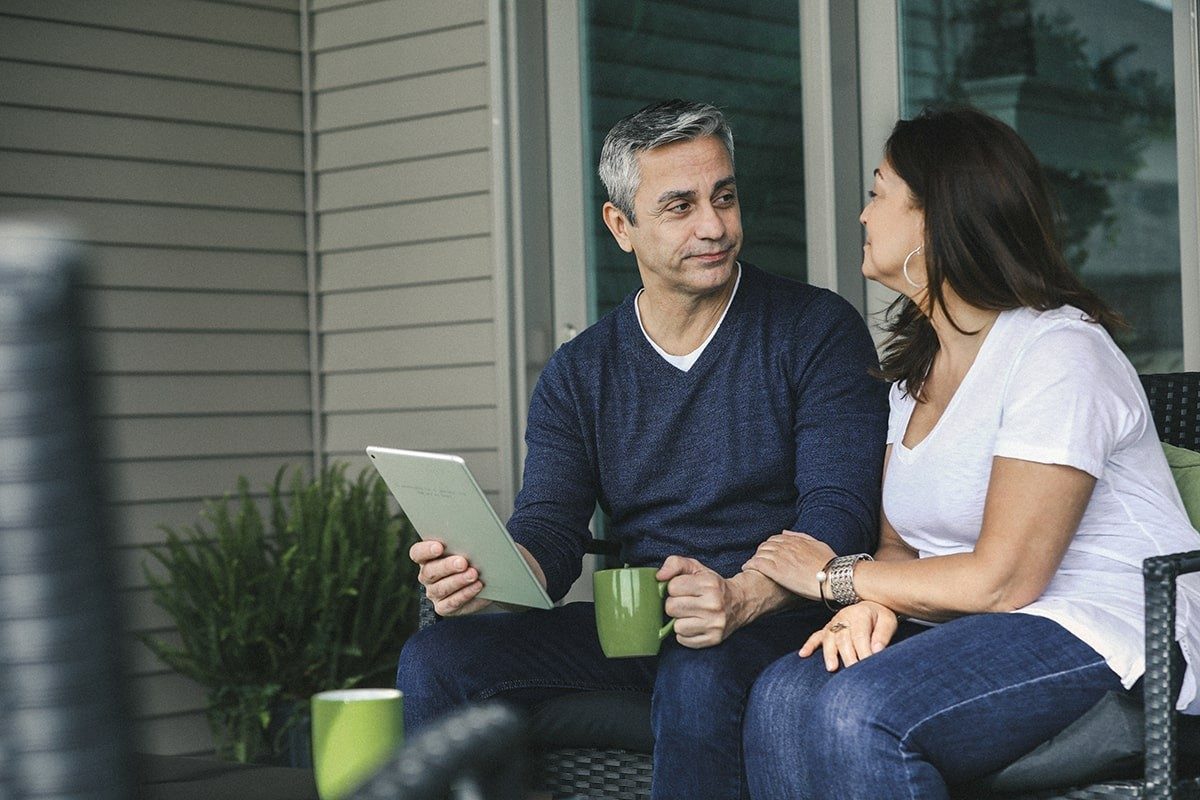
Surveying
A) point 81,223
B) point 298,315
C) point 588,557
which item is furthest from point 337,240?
point 588,557

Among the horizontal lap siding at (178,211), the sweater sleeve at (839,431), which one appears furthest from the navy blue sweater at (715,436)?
the horizontal lap siding at (178,211)

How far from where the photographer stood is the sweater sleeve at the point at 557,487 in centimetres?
241

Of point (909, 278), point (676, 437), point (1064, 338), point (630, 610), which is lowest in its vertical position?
point (630, 610)

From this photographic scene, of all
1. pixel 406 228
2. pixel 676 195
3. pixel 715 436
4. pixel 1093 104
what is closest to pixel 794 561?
pixel 715 436

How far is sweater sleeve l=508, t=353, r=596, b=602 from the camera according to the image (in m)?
2.41

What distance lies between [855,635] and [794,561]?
0.22m

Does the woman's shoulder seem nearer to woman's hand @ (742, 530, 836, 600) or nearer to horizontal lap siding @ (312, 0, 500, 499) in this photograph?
woman's hand @ (742, 530, 836, 600)

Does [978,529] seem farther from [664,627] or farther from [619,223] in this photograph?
[619,223]

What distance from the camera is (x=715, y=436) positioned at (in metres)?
2.33

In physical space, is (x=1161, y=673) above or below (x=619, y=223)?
below

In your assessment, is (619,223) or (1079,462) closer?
(1079,462)

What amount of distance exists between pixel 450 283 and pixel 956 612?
2491 millimetres

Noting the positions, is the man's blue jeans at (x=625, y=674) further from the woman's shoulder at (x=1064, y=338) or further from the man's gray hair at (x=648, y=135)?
the man's gray hair at (x=648, y=135)

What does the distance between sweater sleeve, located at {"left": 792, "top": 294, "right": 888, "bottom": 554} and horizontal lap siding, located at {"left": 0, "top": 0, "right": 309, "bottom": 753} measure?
7.46 ft
